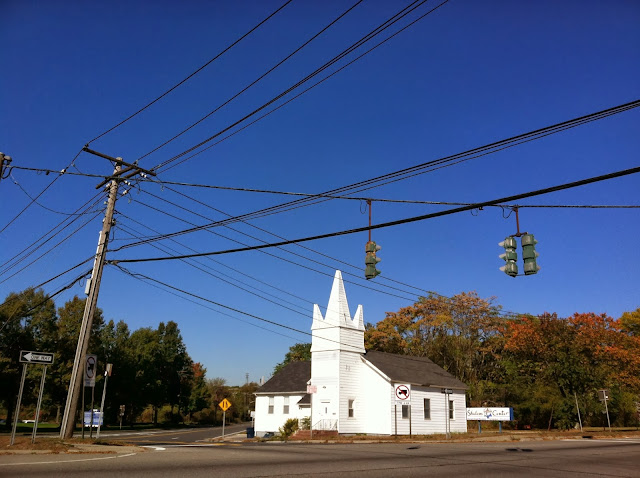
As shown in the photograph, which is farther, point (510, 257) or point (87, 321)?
point (87, 321)

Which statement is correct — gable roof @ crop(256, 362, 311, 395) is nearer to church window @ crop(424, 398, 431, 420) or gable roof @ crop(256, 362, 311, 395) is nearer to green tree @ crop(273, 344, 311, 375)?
church window @ crop(424, 398, 431, 420)

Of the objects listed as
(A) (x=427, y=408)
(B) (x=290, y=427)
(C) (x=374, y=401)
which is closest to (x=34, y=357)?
(B) (x=290, y=427)

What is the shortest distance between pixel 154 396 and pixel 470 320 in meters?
44.8

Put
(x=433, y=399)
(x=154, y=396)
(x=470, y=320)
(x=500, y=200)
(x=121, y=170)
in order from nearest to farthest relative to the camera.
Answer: (x=500, y=200) < (x=121, y=170) < (x=433, y=399) < (x=470, y=320) < (x=154, y=396)

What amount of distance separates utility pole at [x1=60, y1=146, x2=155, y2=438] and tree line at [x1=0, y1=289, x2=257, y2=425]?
990 cm

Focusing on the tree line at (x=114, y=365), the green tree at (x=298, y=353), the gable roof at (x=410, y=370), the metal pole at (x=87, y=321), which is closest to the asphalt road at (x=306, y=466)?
the metal pole at (x=87, y=321)

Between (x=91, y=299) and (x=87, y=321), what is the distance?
3.06ft

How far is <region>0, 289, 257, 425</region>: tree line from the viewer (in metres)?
51.1

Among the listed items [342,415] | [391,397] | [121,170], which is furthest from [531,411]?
[121,170]

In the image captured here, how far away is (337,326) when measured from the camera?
127 feet

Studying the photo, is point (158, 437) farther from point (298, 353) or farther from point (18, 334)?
point (298, 353)

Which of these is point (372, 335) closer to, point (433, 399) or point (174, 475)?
point (433, 399)

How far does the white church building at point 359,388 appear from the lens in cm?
3744

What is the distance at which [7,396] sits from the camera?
5194 cm
